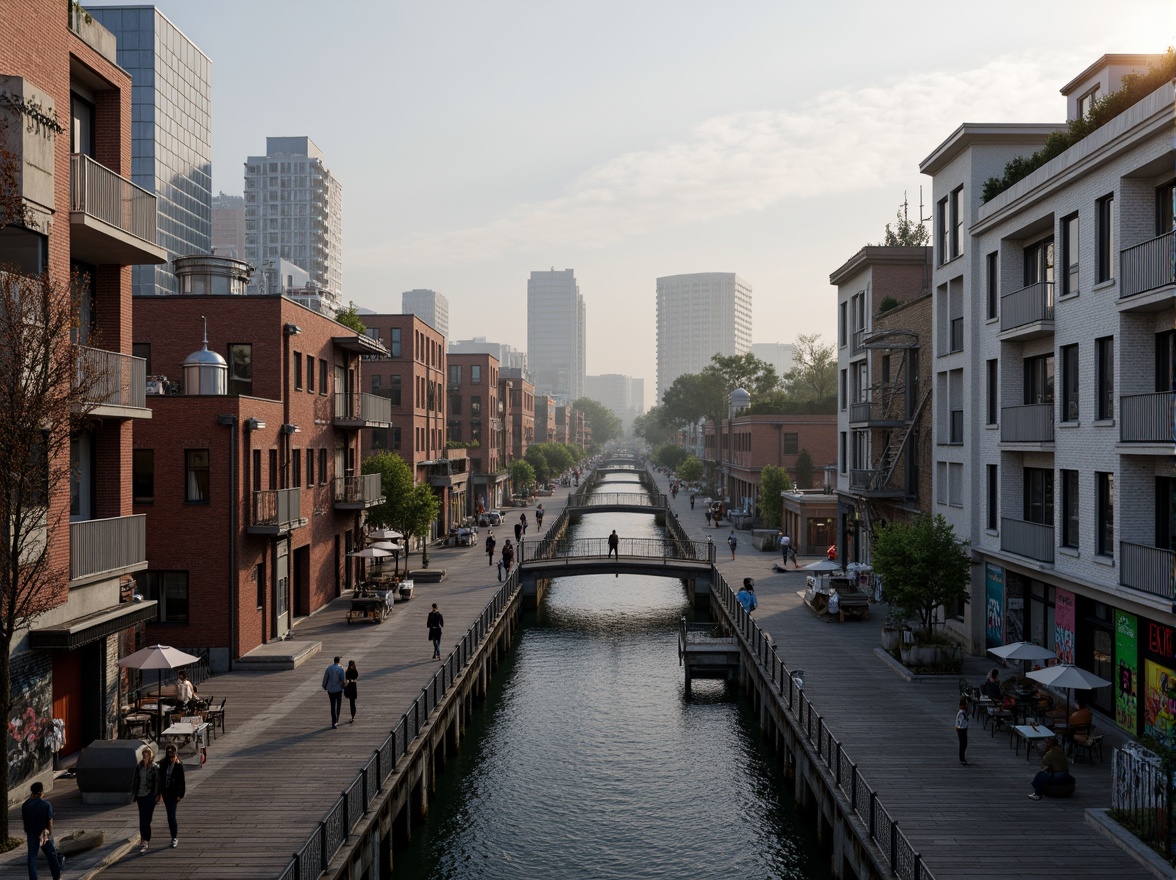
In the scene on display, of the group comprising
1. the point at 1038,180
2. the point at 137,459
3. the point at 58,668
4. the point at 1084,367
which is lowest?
the point at 58,668

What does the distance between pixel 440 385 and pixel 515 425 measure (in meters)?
44.3

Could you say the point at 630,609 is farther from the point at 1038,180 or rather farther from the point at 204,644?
the point at 1038,180

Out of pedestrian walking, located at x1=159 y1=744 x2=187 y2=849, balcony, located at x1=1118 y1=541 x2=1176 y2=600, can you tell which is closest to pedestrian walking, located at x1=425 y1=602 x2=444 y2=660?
pedestrian walking, located at x1=159 y1=744 x2=187 y2=849

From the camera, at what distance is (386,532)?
144 ft

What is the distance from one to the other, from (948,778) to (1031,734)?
271 centimetres

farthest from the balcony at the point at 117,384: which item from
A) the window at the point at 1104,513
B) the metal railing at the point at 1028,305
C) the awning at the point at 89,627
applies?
the metal railing at the point at 1028,305

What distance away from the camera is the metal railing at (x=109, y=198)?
19.3m

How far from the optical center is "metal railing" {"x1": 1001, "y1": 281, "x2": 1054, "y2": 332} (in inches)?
1069

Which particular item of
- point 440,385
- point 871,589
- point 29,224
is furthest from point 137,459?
point 440,385

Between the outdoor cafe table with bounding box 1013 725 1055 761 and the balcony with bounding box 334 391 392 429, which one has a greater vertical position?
the balcony with bounding box 334 391 392 429

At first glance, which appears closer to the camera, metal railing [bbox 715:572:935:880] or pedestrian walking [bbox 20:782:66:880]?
pedestrian walking [bbox 20:782:66:880]

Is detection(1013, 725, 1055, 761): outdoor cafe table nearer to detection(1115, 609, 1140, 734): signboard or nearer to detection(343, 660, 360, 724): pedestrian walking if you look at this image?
detection(1115, 609, 1140, 734): signboard

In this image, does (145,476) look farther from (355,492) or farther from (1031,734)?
(1031,734)

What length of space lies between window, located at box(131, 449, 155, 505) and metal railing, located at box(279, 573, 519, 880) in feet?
37.1
